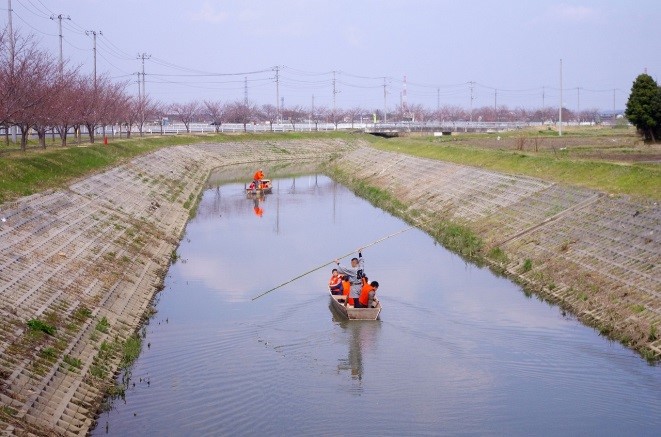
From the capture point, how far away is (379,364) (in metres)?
18.6

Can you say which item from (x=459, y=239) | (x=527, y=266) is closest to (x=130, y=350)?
(x=527, y=266)

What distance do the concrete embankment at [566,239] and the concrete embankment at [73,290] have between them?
10846 millimetres

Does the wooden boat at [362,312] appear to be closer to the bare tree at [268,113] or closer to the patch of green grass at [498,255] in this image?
the patch of green grass at [498,255]

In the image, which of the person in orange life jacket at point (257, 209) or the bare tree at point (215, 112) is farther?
the bare tree at point (215, 112)

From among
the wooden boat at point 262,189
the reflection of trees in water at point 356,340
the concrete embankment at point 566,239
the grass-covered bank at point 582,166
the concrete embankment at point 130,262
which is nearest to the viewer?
the concrete embankment at point 130,262

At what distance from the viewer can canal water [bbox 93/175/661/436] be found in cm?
1527

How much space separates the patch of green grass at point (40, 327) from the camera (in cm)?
1694

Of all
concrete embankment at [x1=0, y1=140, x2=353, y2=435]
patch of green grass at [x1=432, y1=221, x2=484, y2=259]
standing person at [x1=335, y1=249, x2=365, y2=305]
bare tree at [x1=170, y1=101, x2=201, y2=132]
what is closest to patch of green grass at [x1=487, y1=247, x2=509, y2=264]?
patch of green grass at [x1=432, y1=221, x2=484, y2=259]

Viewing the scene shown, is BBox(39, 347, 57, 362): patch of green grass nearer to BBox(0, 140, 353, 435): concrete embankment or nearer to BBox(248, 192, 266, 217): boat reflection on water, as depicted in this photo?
BBox(0, 140, 353, 435): concrete embankment

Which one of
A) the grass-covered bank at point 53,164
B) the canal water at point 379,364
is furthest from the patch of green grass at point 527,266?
the grass-covered bank at point 53,164

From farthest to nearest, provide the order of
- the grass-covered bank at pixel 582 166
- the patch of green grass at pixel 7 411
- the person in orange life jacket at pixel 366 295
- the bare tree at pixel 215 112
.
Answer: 1. the bare tree at pixel 215 112
2. the grass-covered bank at pixel 582 166
3. the person in orange life jacket at pixel 366 295
4. the patch of green grass at pixel 7 411

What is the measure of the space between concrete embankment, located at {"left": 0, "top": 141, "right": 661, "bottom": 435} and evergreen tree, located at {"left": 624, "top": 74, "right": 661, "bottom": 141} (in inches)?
658

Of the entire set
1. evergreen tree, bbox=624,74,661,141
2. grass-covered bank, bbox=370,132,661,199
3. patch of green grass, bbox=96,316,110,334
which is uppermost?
evergreen tree, bbox=624,74,661,141

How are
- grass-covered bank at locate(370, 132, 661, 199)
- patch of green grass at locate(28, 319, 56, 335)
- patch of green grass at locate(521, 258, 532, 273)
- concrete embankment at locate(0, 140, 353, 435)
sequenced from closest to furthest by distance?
concrete embankment at locate(0, 140, 353, 435) < patch of green grass at locate(28, 319, 56, 335) < patch of green grass at locate(521, 258, 532, 273) < grass-covered bank at locate(370, 132, 661, 199)
